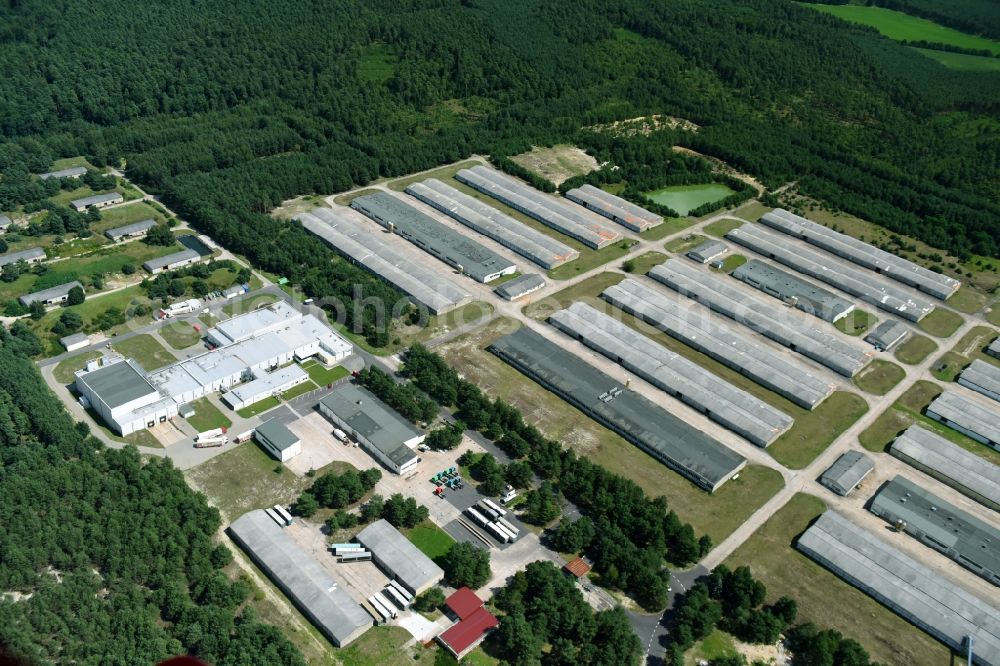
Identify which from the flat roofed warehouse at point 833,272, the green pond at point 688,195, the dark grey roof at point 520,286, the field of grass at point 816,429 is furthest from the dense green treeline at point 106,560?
the green pond at point 688,195

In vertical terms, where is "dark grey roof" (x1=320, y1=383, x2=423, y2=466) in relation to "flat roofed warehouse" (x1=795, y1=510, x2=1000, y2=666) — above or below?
below

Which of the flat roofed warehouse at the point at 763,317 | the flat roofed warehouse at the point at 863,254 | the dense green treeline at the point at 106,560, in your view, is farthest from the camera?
the flat roofed warehouse at the point at 863,254

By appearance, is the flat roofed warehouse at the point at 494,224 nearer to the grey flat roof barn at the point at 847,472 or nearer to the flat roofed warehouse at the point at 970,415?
the grey flat roof barn at the point at 847,472

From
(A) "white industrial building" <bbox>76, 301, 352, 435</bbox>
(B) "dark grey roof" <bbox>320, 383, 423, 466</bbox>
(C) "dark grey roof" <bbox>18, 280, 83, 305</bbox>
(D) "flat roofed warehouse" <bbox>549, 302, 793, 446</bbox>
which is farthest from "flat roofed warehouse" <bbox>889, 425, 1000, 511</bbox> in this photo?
(C) "dark grey roof" <bbox>18, 280, 83, 305</bbox>

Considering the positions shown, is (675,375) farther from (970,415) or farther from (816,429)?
(970,415)

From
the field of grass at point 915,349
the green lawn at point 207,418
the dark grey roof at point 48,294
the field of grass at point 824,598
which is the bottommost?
the dark grey roof at point 48,294

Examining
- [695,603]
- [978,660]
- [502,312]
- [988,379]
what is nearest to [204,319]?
[502,312]

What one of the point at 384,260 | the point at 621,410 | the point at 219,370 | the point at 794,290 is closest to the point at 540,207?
the point at 384,260

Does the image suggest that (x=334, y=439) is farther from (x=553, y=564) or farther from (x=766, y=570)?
(x=766, y=570)

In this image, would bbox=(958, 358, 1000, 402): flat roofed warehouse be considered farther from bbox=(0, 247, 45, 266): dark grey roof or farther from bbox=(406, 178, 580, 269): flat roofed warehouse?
bbox=(0, 247, 45, 266): dark grey roof
